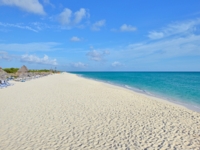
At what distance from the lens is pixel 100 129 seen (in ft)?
18.4

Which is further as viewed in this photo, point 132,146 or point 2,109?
point 2,109

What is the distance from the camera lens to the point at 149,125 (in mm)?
6027

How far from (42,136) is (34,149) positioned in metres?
0.81

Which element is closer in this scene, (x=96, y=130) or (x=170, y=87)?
(x=96, y=130)

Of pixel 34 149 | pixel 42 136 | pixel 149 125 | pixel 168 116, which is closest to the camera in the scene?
pixel 34 149

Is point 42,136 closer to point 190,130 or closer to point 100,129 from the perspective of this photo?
point 100,129

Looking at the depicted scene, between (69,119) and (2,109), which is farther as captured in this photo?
(2,109)

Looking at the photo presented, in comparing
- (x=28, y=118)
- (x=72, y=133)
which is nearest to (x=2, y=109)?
(x=28, y=118)

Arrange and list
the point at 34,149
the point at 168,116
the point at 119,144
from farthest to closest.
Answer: the point at 168,116
the point at 119,144
the point at 34,149

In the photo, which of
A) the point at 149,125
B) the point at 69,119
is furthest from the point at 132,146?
the point at 69,119

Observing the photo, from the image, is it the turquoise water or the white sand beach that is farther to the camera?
the turquoise water

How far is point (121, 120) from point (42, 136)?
3.20m

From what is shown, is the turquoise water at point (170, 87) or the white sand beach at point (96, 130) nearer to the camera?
the white sand beach at point (96, 130)

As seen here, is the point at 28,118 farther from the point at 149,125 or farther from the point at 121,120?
the point at 149,125
